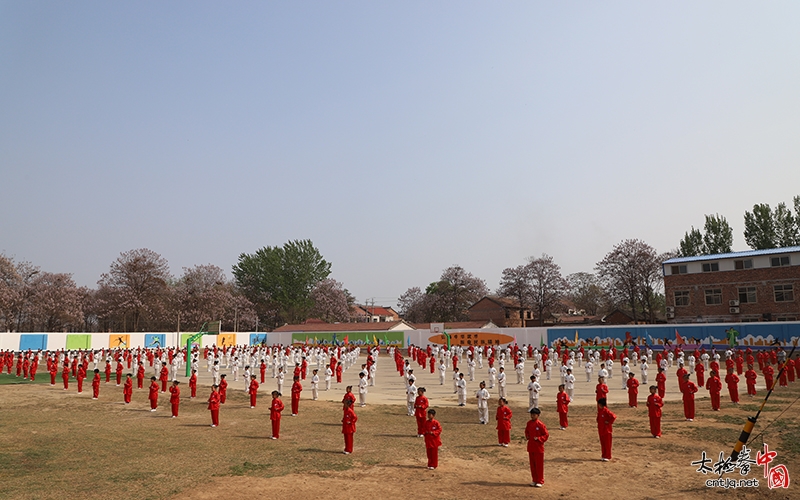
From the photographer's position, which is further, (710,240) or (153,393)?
(710,240)


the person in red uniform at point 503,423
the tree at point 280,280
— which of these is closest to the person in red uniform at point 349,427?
the person in red uniform at point 503,423

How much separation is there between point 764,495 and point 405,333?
48.6m

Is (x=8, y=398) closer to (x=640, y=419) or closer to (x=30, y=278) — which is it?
(x=640, y=419)

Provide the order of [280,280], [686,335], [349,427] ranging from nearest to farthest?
[349,427] → [686,335] → [280,280]

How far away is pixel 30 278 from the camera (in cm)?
6275

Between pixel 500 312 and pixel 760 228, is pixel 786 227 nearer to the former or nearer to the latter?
pixel 760 228

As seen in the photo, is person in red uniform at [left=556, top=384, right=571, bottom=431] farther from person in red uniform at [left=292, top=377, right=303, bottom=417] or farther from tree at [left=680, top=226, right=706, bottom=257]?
tree at [left=680, top=226, right=706, bottom=257]

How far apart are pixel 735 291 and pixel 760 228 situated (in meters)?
18.6

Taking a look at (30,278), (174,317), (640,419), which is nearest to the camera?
(640,419)

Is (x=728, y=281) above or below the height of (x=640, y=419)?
above

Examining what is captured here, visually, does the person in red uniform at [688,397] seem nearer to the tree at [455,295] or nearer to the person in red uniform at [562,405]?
the person in red uniform at [562,405]

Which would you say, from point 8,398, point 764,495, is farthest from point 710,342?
point 8,398

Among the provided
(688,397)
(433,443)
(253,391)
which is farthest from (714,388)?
(253,391)

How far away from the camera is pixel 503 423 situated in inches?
511
